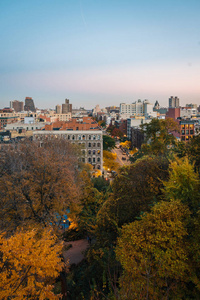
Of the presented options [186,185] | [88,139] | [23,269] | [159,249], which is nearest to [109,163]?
[88,139]

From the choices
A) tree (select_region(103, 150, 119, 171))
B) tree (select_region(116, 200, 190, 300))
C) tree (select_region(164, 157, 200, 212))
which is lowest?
tree (select_region(103, 150, 119, 171))

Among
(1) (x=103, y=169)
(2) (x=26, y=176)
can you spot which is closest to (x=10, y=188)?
(2) (x=26, y=176)

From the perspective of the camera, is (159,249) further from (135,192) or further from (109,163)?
(109,163)

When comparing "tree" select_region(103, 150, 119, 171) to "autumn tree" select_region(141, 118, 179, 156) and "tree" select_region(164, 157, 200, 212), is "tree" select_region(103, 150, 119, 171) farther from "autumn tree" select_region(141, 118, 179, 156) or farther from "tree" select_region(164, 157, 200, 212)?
"tree" select_region(164, 157, 200, 212)

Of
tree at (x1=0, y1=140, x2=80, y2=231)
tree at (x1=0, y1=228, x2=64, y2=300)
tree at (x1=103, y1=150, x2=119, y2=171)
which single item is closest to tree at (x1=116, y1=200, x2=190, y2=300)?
tree at (x1=0, y1=228, x2=64, y2=300)

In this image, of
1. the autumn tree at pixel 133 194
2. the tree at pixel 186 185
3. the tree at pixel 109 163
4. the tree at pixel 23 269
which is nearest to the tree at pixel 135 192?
the autumn tree at pixel 133 194

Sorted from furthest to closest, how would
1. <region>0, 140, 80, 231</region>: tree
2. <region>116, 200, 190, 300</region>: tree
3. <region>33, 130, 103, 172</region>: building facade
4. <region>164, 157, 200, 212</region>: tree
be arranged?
<region>33, 130, 103, 172</region>: building facade
<region>0, 140, 80, 231</region>: tree
<region>164, 157, 200, 212</region>: tree
<region>116, 200, 190, 300</region>: tree

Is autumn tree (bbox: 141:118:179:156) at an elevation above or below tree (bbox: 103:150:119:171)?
above

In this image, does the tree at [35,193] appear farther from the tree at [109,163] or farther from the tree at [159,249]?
the tree at [109,163]
